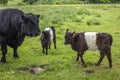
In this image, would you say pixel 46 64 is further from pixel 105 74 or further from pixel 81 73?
pixel 105 74

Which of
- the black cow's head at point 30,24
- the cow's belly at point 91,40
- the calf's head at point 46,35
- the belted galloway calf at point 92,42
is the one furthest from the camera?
the calf's head at point 46,35

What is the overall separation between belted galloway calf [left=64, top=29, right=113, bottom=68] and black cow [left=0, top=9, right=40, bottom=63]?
1.97m

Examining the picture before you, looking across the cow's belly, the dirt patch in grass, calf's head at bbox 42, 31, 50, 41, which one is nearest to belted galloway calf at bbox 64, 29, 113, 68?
the cow's belly

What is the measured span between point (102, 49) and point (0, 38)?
4.00 metres

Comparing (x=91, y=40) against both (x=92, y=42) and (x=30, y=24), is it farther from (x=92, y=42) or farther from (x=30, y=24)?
(x=30, y=24)

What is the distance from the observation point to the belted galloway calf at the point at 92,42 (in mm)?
11734

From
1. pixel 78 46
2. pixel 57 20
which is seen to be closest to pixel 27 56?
pixel 78 46

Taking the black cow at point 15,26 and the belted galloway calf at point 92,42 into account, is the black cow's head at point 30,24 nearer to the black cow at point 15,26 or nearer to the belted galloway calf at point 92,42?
the black cow at point 15,26

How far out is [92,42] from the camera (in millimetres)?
11984

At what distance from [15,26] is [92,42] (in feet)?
9.99

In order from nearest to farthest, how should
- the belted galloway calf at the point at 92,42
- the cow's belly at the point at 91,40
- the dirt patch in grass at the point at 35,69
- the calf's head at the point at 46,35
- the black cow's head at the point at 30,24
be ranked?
1. the black cow's head at the point at 30,24
2. the dirt patch in grass at the point at 35,69
3. the belted galloway calf at the point at 92,42
4. the cow's belly at the point at 91,40
5. the calf's head at the point at 46,35

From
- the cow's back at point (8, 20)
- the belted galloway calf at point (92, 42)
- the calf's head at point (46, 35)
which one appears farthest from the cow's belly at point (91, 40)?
the calf's head at point (46, 35)

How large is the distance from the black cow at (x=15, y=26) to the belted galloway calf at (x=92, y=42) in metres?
1.97

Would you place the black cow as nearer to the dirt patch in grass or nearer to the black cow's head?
the black cow's head
